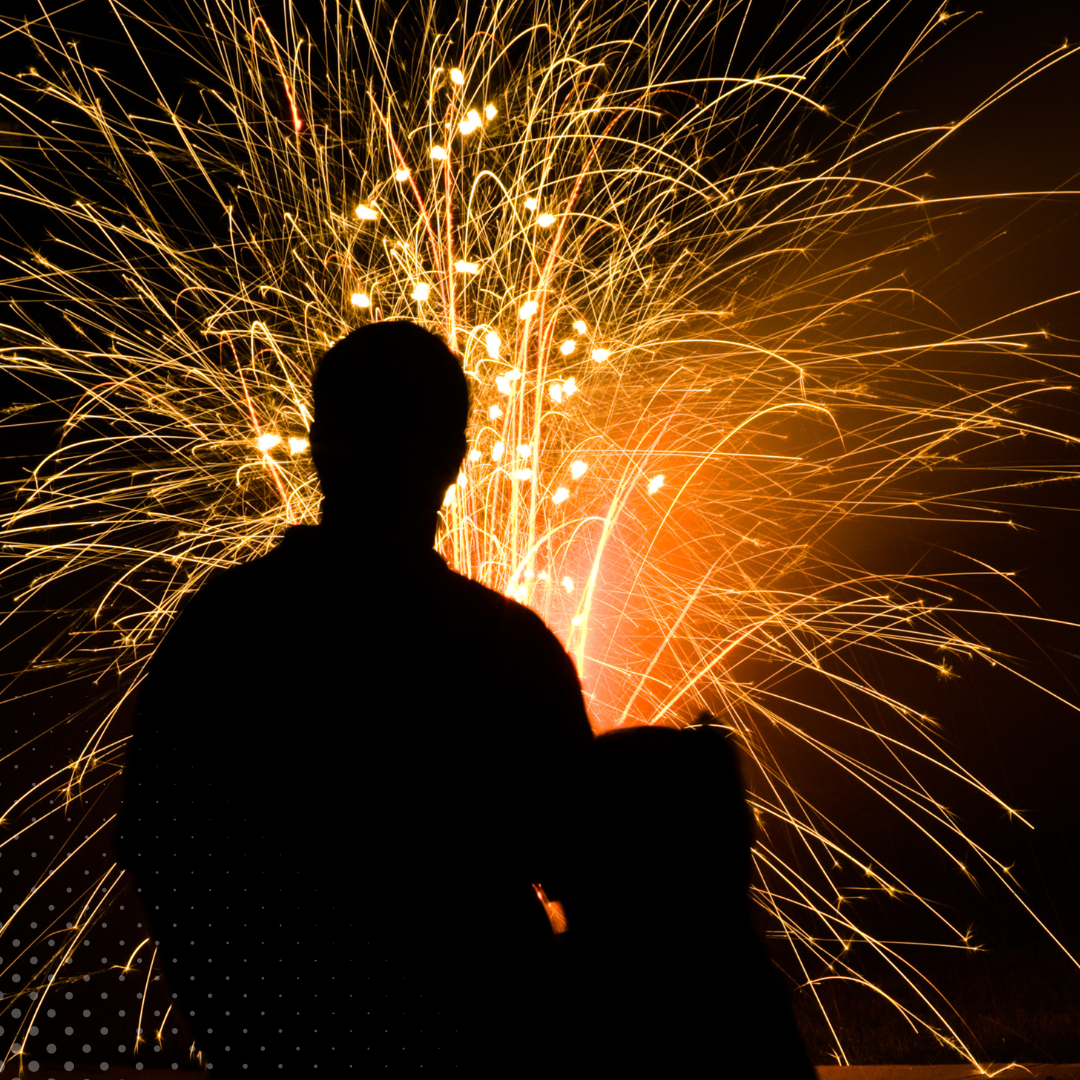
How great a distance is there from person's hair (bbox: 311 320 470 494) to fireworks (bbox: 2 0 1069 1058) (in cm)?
148

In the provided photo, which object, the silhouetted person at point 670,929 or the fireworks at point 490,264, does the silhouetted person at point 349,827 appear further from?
the fireworks at point 490,264

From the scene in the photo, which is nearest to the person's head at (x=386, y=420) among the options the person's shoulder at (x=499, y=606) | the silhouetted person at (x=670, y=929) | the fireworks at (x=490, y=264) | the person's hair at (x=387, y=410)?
the person's hair at (x=387, y=410)

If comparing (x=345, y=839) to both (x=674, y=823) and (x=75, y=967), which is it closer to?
(x=674, y=823)

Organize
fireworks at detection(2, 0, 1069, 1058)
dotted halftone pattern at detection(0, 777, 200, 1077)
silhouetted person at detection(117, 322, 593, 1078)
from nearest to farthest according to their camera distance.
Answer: silhouetted person at detection(117, 322, 593, 1078) < fireworks at detection(2, 0, 1069, 1058) < dotted halftone pattern at detection(0, 777, 200, 1077)

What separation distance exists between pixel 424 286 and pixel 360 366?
1.89 metres

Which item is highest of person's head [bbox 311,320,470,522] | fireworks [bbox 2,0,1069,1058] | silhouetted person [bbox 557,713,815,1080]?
fireworks [bbox 2,0,1069,1058]

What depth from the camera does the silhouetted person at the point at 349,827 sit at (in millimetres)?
996

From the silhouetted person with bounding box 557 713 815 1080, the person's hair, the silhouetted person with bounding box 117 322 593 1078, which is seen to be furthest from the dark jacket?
the person's hair

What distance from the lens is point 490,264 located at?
337 centimetres

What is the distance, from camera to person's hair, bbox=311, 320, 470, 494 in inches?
44.3

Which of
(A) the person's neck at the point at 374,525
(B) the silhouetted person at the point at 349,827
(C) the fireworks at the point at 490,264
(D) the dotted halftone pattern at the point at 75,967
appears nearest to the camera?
(B) the silhouetted person at the point at 349,827

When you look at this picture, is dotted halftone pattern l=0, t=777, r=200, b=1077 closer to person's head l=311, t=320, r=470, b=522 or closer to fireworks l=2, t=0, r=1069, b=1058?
fireworks l=2, t=0, r=1069, b=1058

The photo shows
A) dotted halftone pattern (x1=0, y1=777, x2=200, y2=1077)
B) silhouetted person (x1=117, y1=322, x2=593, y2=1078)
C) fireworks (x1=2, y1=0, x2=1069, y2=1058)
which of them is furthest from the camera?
dotted halftone pattern (x1=0, y1=777, x2=200, y2=1077)

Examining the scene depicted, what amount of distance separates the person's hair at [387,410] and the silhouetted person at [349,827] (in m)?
0.18
